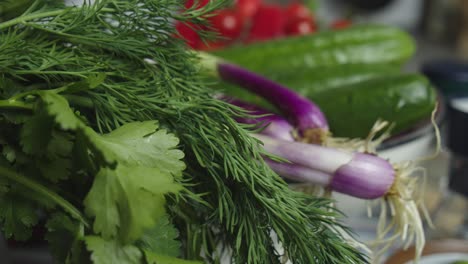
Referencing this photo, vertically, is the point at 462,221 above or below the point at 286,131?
below

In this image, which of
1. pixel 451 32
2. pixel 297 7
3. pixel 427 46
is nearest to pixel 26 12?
pixel 297 7

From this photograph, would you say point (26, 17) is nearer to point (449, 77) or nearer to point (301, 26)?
point (449, 77)

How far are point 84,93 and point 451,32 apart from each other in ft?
8.43

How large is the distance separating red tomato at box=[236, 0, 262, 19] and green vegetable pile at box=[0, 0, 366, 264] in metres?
0.84

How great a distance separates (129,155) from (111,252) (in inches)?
2.1

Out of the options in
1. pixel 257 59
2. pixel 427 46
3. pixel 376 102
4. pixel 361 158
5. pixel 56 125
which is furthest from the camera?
pixel 427 46

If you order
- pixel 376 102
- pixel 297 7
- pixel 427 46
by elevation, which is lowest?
pixel 427 46

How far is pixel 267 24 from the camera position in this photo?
49.3 inches

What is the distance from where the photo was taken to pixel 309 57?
862 mm

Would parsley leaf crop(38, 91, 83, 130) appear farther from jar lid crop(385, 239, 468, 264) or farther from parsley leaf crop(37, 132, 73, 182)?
jar lid crop(385, 239, 468, 264)

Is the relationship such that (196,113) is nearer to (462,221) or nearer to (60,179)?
(60,179)

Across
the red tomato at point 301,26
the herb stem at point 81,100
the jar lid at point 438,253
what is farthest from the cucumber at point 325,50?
the herb stem at point 81,100

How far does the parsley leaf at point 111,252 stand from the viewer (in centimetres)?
30

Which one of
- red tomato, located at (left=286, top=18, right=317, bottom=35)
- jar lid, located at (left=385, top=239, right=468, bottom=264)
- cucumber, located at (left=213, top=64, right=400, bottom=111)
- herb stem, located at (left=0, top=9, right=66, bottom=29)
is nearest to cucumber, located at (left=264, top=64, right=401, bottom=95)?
cucumber, located at (left=213, top=64, right=400, bottom=111)
